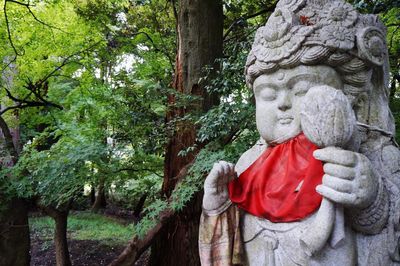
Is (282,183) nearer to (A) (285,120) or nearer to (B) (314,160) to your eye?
(B) (314,160)

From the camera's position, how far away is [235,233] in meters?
1.94

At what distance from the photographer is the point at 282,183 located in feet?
6.07

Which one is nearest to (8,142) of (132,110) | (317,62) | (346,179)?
(132,110)

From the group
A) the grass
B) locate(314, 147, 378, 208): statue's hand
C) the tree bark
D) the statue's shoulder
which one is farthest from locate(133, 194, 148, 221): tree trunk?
locate(314, 147, 378, 208): statue's hand

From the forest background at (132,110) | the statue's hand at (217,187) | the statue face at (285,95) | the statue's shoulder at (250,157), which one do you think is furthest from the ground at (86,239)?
the statue face at (285,95)

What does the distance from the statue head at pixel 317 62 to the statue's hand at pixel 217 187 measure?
0.30m

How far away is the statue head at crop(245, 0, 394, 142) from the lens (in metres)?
1.92

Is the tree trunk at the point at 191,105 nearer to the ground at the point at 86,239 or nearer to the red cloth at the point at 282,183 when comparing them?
the ground at the point at 86,239

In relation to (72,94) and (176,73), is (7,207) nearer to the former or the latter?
(72,94)

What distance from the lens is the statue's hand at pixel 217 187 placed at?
1941 mm

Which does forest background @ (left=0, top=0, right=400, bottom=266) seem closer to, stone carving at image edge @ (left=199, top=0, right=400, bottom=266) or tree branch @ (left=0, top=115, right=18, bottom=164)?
tree branch @ (left=0, top=115, right=18, bottom=164)

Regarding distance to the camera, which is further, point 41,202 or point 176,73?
point 41,202

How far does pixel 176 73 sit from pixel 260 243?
10.9 feet

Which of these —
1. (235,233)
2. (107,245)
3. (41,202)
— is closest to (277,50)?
(235,233)
